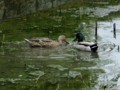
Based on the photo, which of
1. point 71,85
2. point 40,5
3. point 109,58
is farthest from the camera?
point 40,5

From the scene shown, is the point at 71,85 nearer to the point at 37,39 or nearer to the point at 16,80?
the point at 16,80

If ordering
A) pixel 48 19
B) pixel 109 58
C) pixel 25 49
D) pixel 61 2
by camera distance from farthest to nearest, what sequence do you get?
pixel 61 2 < pixel 48 19 < pixel 25 49 < pixel 109 58

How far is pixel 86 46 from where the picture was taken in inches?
692

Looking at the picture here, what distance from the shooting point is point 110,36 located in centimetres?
1902

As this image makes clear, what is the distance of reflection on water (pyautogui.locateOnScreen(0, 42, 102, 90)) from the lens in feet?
41.4

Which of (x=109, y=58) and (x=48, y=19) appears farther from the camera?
(x=48, y=19)

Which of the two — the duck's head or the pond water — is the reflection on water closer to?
the pond water

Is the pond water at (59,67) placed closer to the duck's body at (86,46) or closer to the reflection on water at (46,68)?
the reflection on water at (46,68)

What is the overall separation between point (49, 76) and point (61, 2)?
15.8 m

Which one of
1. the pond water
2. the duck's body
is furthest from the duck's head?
the duck's body

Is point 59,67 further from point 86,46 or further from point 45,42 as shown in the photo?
point 45,42

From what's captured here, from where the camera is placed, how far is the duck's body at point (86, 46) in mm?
17047

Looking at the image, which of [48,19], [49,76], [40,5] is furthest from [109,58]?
[40,5]

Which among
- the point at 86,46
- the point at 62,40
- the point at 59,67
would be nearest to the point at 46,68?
the point at 59,67
